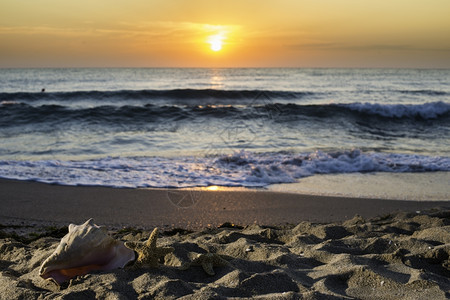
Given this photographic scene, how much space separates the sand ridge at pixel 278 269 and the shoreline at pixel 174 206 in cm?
98

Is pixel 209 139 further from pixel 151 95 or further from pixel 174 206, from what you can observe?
pixel 151 95

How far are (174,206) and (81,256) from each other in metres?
3.00

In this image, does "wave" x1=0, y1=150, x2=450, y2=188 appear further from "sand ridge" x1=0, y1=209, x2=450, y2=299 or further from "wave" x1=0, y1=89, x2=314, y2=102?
"wave" x1=0, y1=89, x2=314, y2=102

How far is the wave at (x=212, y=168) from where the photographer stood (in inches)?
278

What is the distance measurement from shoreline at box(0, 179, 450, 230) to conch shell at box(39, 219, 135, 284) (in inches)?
80.3

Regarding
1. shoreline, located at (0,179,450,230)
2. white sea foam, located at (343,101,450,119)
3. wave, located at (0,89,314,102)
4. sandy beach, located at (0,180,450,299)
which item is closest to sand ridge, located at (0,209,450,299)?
sandy beach, located at (0,180,450,299)

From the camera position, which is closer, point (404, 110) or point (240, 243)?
point (240, 243)

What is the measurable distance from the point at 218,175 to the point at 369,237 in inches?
150

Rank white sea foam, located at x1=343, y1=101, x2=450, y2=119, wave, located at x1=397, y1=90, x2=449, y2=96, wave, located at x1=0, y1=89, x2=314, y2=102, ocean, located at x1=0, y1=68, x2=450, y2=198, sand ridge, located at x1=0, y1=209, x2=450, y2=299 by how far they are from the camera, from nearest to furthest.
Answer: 1. sand ridge, located at x1=0, y1=209, x2=450, y2=299
2. ocean, located at x1=0, y1=68, x2=450, y2=198
3. white sea foam, located at x1=343, y1=101, x2=450, y2=119
4. wave, located at x1=0, y1=89, x2=314, y2=102
5. wave, located at x1=397, y1=90, x2=449, y2=96

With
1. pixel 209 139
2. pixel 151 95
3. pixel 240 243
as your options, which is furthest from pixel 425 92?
pixel 240 243

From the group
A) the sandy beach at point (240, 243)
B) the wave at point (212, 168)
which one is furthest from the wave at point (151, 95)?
the sandy beach at point (240, 243)

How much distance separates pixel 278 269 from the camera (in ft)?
9.68

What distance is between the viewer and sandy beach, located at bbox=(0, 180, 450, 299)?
2.64 m

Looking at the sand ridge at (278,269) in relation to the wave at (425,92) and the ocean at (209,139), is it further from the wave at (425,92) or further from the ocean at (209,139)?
the wave at (425,92)
